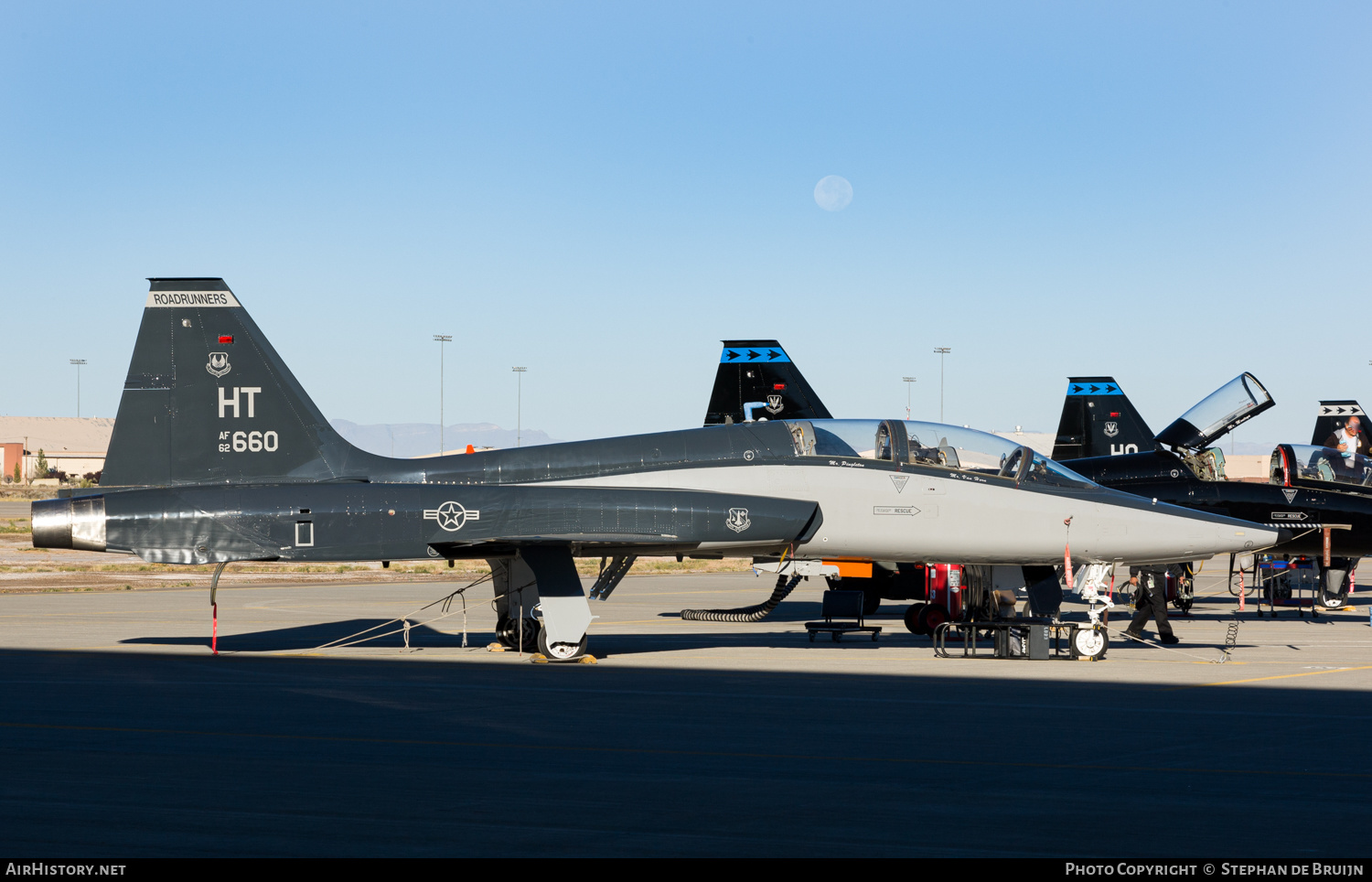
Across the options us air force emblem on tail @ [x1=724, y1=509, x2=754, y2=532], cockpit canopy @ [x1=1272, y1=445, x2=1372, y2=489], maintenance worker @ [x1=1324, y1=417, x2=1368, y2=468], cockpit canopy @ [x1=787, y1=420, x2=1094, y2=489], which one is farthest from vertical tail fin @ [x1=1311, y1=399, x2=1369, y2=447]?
us air force emblem on tail @ [x1=724, y1=509, x2=754, y2=532]

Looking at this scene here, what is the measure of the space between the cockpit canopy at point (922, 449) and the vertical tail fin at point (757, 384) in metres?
14.9

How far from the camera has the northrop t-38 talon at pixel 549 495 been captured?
15.8 m

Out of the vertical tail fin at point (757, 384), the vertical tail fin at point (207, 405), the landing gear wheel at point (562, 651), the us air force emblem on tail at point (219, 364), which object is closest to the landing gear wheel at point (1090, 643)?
the landing gear wheel at point (562, 651)

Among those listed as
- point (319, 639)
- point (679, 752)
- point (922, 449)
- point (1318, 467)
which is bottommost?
point (319, 639)

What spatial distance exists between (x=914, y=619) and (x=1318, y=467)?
833 cm

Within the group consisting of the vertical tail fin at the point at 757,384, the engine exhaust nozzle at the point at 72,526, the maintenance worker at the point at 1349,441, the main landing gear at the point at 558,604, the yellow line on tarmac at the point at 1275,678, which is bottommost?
the yellow line on tarmac at the point at 1275,678

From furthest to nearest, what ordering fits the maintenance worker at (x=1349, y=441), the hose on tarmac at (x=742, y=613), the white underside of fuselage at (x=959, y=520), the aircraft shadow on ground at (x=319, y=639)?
the maintenance worker at (x=1349, y=441) → the hose on tarmac at (x=742, y=613) → the aircraft shadow on ground at (x=319, y=639) → the white underside of fuselage at (x=959, y=520)

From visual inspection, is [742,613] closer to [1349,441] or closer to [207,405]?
[207,405]

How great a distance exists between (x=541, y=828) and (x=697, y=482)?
394 inches

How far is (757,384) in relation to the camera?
3219 cm

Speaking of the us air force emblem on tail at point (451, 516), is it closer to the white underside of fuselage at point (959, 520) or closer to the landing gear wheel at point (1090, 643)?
the white underside of fuselage at point (959, 520)

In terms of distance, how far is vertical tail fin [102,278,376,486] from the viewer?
639 inches

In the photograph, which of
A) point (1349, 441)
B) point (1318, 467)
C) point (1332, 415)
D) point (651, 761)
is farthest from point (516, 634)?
point (1332, 415)

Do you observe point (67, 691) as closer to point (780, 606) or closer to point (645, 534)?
point (645, 534)
